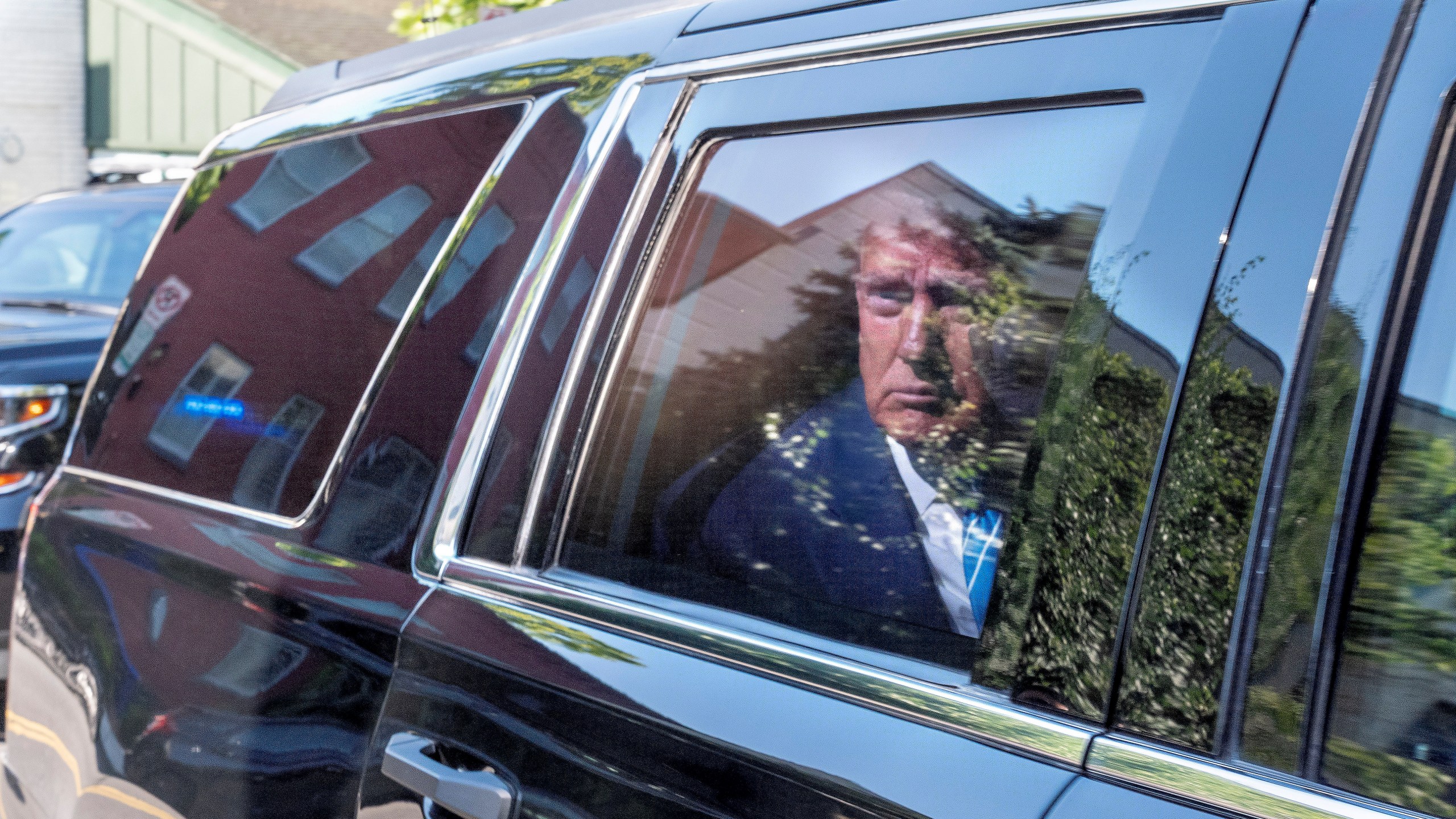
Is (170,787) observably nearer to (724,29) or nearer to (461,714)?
(461,714)

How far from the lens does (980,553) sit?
44.9 inches

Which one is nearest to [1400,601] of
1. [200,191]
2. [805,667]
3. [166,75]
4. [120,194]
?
[805,667]

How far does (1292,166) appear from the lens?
930mm

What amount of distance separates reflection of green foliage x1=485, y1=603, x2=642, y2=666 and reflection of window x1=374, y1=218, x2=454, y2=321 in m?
0.51

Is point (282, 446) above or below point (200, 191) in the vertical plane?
below

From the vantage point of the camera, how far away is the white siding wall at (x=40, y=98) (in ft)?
45.0

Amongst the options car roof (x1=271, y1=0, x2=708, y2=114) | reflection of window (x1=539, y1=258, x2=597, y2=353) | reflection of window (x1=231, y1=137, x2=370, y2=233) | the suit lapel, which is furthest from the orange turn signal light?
the suit lapel

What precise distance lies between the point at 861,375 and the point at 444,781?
23.3 inches

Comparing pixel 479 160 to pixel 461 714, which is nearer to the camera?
pixel 461 714

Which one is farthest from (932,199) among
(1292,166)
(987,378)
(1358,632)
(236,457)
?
(236,457)

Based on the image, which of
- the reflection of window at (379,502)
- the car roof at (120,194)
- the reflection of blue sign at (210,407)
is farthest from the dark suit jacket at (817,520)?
the car roof at (120,194)

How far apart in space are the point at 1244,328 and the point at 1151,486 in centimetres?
14

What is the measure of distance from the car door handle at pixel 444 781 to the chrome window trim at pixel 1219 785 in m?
0.59

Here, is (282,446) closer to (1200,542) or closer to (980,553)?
(980,553)
